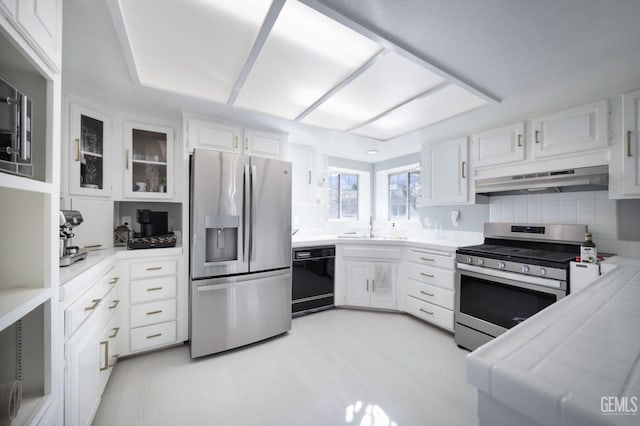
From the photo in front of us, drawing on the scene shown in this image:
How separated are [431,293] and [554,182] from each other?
1.46 meters

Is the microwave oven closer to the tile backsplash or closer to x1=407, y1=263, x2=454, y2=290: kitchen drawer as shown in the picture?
x1=407, y1=263, x2=454, y2=290: kitchen drawer

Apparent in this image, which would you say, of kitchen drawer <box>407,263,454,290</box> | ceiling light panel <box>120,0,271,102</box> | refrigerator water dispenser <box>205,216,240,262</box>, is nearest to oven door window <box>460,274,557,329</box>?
kitchen drawer <box>407,263,454,290</box>

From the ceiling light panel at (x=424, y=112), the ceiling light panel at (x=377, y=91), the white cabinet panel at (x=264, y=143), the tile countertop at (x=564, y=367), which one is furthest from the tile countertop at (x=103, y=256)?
the ceiling light panel at (x=424, y=112)

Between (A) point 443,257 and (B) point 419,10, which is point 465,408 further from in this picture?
(B) point 419,10

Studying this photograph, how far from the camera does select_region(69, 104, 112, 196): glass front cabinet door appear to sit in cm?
194

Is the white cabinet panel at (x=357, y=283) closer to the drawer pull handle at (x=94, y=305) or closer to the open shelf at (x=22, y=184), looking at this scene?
the drawer pull handle at (x=94, y=305)

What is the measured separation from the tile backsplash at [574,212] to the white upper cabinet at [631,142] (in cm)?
31

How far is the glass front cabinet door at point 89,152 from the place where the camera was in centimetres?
194

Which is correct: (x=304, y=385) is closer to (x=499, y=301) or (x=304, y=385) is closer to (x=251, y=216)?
(x=251, y=216)

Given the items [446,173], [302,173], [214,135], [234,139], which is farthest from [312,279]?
[446,173]

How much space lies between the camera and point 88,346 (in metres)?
1.30

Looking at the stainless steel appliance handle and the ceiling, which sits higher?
the ceiling

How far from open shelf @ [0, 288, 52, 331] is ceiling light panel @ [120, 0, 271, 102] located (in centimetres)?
128

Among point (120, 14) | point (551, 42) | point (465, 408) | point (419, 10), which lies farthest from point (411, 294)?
point (120, 14)
